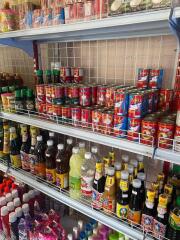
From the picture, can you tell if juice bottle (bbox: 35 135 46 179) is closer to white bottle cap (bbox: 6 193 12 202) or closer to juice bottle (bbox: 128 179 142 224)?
white bottle cap (bbox: 6 193 12 202)

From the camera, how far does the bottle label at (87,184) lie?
1141mm

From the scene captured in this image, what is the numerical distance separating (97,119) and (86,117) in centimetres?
7

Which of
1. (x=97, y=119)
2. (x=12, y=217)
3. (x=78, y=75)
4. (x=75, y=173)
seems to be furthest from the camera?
(x=12, y=217)

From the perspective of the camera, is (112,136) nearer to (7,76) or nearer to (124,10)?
(124,10)

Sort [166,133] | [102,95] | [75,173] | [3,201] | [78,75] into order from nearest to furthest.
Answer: [166,133]
[102,95]
[75,173]
[78,75]
[3,201]

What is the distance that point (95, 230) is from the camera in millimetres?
1316

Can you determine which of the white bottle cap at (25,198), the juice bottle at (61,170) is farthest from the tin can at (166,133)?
the white bottle cap at (25,198)

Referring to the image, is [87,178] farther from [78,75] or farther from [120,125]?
[78,75]

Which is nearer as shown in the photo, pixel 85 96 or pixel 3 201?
pixel 85 96

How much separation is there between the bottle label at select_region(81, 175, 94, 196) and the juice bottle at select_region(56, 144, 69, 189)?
15cm

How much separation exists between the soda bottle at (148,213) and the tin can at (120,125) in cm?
27

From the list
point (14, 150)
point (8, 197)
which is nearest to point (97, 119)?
point (14, 150)

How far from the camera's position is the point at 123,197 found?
1013 mm

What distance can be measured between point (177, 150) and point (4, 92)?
4.00 feet
